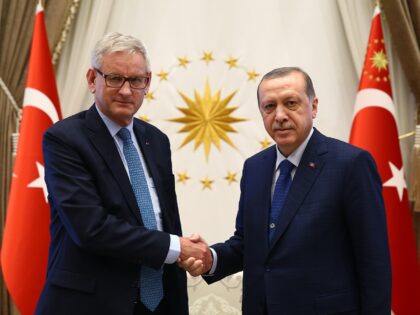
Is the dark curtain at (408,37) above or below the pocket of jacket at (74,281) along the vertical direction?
above

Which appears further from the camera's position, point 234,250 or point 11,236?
point 11,236

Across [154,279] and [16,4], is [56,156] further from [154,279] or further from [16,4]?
[16,4]

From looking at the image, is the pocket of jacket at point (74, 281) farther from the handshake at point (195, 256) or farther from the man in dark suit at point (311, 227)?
the man in dark suit at point (311, 227)

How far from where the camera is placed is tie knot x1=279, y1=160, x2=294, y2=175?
224 cm

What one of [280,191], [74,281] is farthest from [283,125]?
[74,281]

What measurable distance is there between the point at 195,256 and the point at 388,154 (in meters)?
1.68

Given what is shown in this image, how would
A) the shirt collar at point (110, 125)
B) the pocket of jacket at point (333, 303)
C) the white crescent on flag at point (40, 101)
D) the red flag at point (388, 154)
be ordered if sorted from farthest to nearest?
the white crescent on flag at point (40, 101), the red flag at point (388, 154), the shirt collar at point (110, 125), the pocket of jacket at point (333, 303)

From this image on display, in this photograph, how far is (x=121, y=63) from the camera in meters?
2.28

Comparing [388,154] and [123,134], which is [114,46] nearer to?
[123,134]

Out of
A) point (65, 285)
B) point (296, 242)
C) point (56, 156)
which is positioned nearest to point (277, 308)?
point (296, 242)

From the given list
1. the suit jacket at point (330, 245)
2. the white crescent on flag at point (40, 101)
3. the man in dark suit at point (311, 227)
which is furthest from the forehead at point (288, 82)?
the white crescent on flag at point (40, 101)

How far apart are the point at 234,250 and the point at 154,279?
0.43 meters

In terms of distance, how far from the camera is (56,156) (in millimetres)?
2223

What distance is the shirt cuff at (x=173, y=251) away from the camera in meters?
2.25
